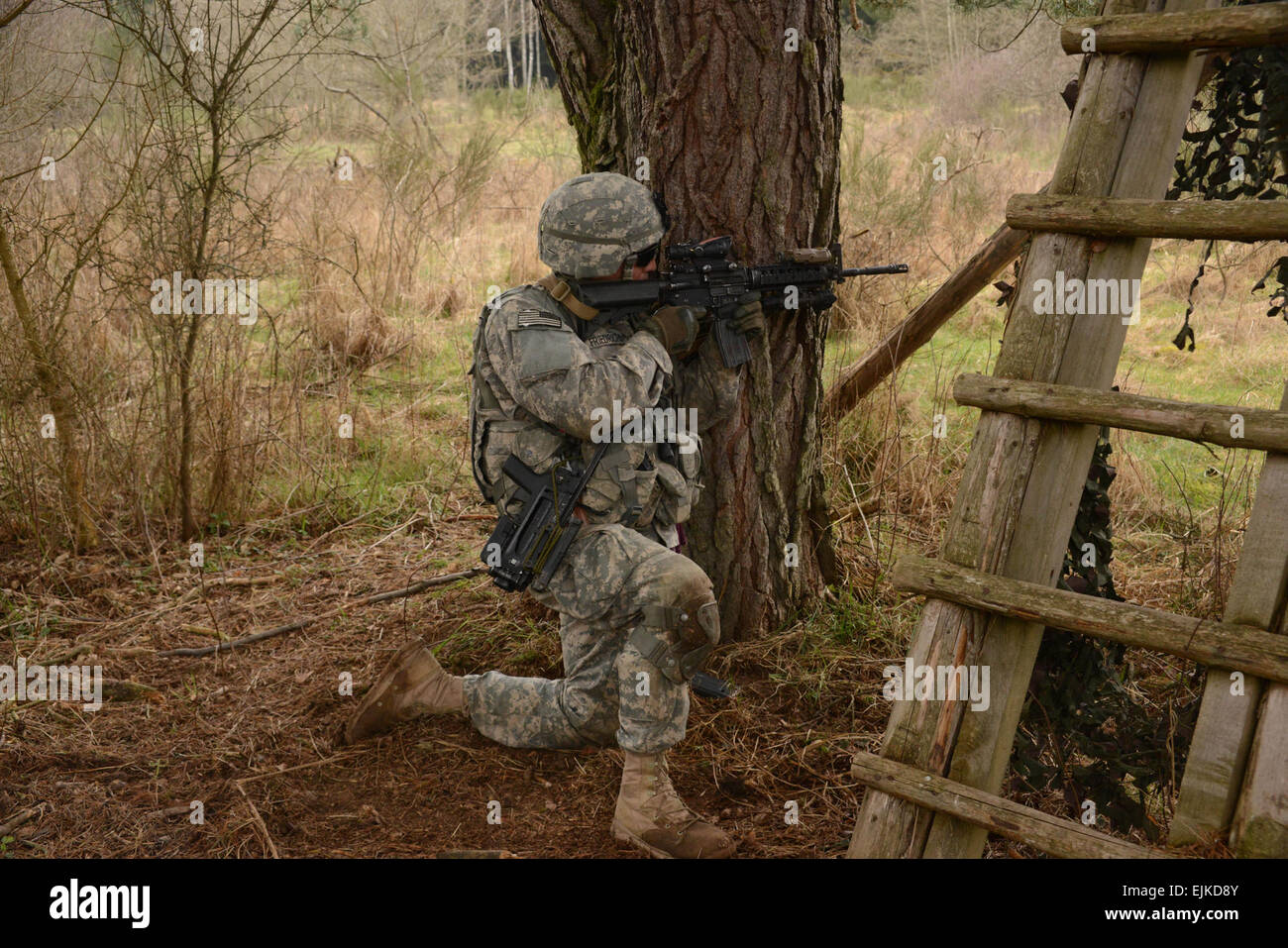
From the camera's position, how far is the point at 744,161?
10.8 feet

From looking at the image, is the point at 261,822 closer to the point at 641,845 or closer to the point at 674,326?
the point at 641,845

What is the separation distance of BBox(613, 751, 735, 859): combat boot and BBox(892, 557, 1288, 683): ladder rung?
99cm

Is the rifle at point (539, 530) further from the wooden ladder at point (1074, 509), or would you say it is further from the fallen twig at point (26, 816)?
the fallen twig at point (26, 816)

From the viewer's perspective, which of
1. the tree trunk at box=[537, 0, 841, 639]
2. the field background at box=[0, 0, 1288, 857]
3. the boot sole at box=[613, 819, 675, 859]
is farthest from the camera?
the tree trunk at box=[537, 0, 841, 639]

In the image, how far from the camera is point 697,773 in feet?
10.5

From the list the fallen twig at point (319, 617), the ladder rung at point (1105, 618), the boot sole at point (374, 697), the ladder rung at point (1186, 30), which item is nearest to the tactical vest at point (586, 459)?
the boot sole at point (374, 697)

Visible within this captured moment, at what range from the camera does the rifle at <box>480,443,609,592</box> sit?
309cm

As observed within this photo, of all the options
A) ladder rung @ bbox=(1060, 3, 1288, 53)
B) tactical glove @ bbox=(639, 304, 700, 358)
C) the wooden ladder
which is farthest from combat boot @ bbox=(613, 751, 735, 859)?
ladder rung @ bbox=(1060, 3, 1288, 53)

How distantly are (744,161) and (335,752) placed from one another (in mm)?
2290

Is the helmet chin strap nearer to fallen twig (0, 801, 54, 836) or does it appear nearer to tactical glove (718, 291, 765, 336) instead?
tactical glove (718, 291, 765, 336)
